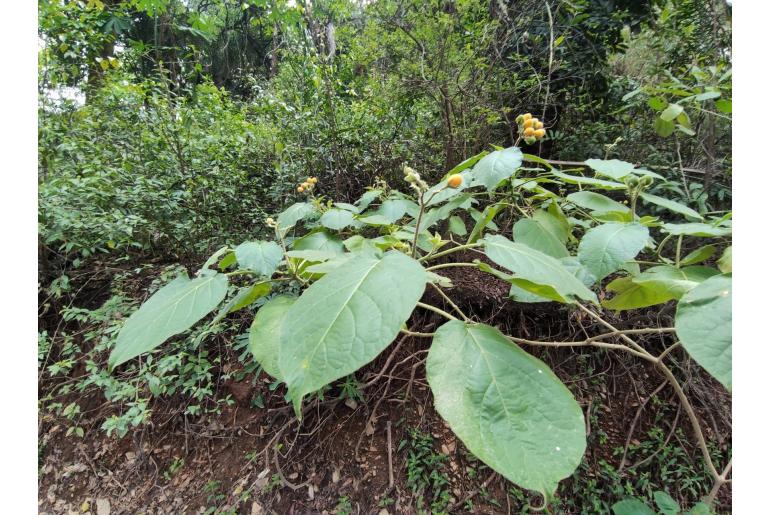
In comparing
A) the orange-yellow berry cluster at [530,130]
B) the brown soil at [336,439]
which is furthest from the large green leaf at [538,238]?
the brown soil at [336,439]

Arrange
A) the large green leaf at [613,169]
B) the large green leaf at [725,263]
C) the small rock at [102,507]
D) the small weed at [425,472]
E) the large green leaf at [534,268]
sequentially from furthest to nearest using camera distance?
the small rock at [102,507]
the small weed at [425,472]
the large green leaf at [613,169]
the large green leaf at [725,263]
the large green leaf at [534,268]

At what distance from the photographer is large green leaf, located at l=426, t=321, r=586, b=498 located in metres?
0.34

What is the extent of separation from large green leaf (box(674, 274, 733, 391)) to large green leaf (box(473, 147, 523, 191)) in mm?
361

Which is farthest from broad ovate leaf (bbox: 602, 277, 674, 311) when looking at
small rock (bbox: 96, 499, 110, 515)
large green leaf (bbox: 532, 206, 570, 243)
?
small rock (bbox: 96, 499, 110, 515)

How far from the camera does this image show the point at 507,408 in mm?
393

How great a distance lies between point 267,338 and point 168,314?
17cm

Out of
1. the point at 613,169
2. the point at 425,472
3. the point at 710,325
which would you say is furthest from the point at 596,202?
the point at 425,472

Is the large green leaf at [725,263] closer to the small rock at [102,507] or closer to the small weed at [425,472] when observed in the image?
the small weed at [425,472]

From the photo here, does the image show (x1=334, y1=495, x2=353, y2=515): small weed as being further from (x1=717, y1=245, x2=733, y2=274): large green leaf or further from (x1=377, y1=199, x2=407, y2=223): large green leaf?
(x1=717, y1=245, x2=733, y2=274): large green leaf

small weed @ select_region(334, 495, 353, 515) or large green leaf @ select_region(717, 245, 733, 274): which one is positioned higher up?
large green leaf @ select_region(717, 245, 733, 274)

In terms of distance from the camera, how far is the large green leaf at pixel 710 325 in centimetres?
33

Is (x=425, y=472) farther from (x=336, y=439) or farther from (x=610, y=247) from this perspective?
(x=610, y=247)

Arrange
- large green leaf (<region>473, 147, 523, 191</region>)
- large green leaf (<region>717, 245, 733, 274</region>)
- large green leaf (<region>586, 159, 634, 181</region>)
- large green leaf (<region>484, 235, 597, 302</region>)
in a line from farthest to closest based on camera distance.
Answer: large green leaf (<region>586, 159, 634, 181</region>) → large green leaf (<region>473, 147, 523, 191</region>) → large green leaf (<region>717, 245, 733, 274</region>) → large green leaf (<region>484, 235, 597, 302</region>)

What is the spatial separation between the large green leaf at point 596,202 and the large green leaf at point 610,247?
195 mm
